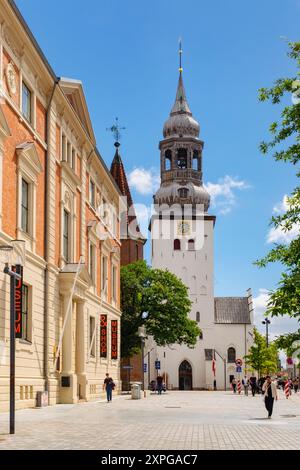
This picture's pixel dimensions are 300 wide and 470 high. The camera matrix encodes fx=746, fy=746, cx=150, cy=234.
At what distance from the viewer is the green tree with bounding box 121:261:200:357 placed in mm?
A: 61469

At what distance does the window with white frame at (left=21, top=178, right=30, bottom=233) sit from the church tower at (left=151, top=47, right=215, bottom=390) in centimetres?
7000

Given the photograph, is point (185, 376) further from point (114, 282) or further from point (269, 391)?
point (269, 391)

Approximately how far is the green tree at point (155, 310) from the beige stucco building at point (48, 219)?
61.5 ft

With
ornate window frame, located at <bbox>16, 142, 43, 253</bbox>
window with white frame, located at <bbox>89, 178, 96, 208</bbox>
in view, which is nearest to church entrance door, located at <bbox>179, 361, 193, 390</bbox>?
window with white frame, located at <bbox>89, 178, 96, 208</bbox>

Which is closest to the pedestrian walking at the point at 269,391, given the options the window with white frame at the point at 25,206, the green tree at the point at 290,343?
the window with white frame at the point at 25,206

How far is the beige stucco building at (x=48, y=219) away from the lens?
25078 mm

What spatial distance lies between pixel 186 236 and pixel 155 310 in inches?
1535

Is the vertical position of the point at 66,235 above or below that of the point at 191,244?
below

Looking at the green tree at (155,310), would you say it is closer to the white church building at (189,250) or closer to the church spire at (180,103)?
the white church building at (189,250)

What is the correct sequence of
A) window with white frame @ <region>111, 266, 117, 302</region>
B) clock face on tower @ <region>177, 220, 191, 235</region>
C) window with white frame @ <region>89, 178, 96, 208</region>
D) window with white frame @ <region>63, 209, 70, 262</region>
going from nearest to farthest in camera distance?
1. window with white frame @ <region>63, 209, 70, 262</region>
2. window with white frame @ <region>89, 178, 96, 208</region>
3. window with white frame @ <region>111, 266, 117, 302</region>
4. clock face on tower @ <region>177, 220, 191, 235</region>

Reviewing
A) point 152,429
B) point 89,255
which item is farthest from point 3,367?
point 89,255

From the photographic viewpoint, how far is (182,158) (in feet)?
325

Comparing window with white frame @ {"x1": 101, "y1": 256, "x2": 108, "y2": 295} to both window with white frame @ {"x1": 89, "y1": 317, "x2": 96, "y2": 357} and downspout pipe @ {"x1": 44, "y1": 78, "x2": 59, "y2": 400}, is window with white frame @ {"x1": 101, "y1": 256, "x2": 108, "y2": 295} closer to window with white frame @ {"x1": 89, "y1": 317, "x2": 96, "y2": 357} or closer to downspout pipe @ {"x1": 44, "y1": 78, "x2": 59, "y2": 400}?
window with white frame @ {"x1": 89, "y1": 317, "x2": 96, "y2": 357}

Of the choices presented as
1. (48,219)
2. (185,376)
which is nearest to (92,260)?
(48,219)
